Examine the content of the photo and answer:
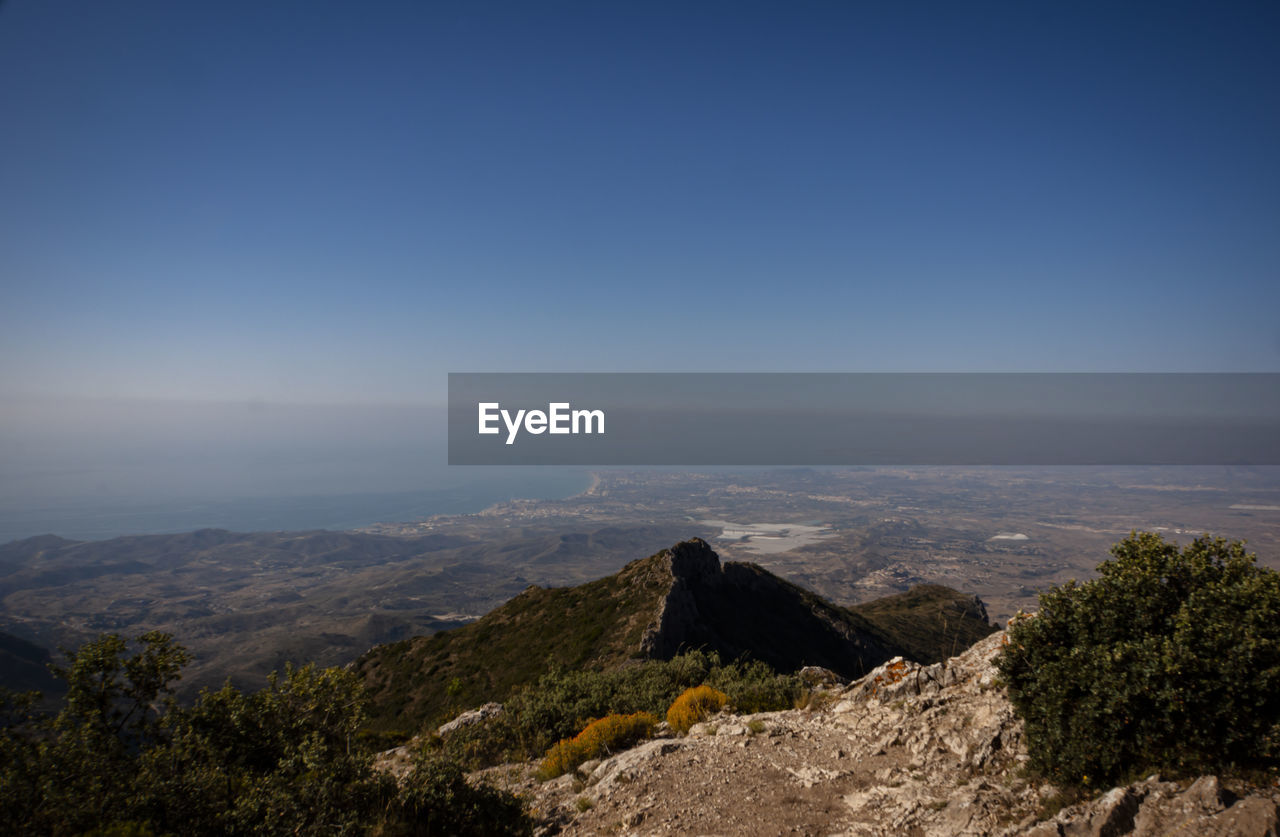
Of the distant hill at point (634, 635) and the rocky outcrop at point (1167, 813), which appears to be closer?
the rocky outcrop at point (1167, 813)

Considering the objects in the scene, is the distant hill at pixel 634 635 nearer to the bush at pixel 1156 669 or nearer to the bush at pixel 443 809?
the bush at pixel 443 809

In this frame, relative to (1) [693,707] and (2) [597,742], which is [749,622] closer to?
(1) [693,707]

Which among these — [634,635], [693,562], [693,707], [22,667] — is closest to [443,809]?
[693,707]

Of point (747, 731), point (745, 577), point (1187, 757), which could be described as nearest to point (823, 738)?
point (747, 731)

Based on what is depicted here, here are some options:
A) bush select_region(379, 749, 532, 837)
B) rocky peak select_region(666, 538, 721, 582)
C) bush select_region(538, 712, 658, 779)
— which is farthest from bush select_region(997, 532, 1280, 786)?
rocky peak select_region(666, 538, 721, 582)

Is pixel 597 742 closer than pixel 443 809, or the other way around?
pixel 443 809

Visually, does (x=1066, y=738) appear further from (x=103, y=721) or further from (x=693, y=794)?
(x=103, y=721)

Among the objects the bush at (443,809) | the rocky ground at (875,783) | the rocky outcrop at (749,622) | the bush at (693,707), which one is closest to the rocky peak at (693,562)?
the rocky outcrop at (749,622)
